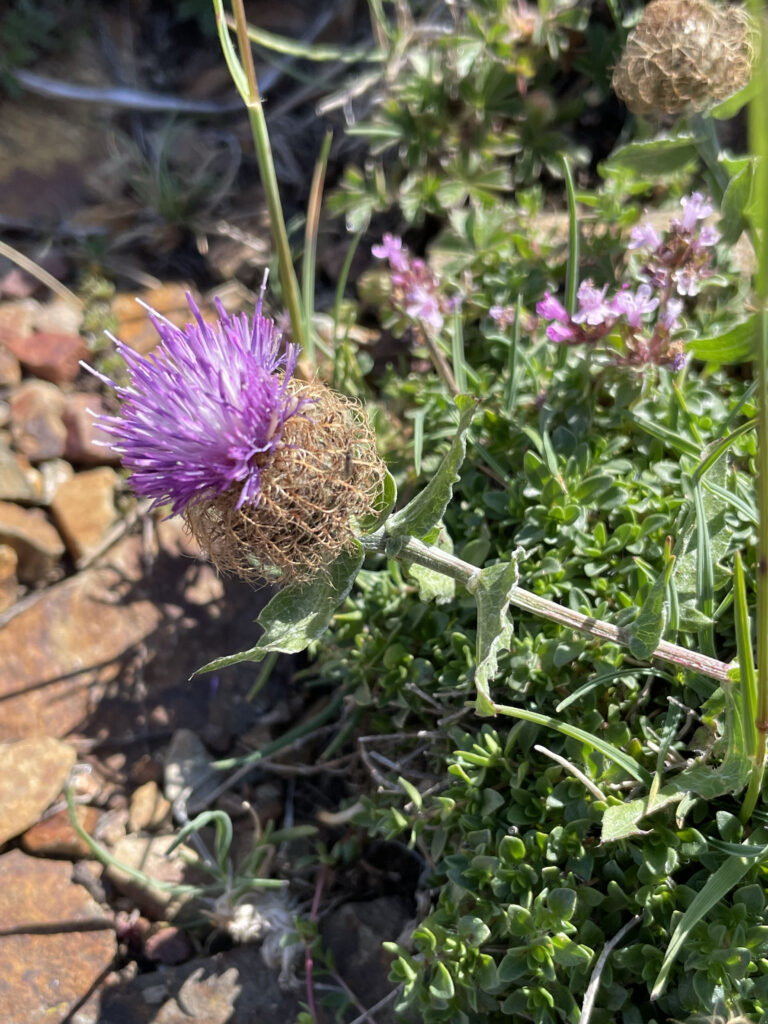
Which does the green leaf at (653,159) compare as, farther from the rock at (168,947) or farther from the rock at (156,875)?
the rock at (168,947)

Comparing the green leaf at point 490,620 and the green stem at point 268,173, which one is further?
the green stem at point 268,173

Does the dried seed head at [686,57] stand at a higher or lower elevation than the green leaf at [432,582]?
higher

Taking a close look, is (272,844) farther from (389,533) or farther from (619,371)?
(619,371)

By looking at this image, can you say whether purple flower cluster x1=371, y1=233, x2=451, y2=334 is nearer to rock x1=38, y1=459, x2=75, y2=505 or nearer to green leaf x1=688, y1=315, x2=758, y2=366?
green leaf x1=688, y1=315, x2=758, y2=366

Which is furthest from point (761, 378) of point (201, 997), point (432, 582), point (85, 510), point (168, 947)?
point (85, 510)

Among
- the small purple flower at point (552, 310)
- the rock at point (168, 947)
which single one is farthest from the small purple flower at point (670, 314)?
the rock at point (168, 947)

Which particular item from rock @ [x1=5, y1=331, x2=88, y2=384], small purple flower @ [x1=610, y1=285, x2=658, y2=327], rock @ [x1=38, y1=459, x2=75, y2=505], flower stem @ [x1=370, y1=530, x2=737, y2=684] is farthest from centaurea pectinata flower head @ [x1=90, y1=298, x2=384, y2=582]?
rock @ [x1=5, y1=331, x2=88, y2=384]
